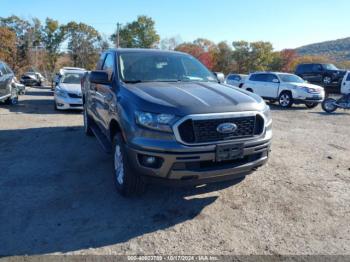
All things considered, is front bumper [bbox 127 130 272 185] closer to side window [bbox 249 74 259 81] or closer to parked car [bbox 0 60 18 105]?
parked car [bbox 0 60 18 105]

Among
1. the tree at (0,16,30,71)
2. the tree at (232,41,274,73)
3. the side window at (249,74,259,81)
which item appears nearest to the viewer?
the side window at (249,74,259,81)

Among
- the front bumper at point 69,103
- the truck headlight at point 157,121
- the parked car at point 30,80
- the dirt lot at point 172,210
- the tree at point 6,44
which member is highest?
the tree at point 6,44

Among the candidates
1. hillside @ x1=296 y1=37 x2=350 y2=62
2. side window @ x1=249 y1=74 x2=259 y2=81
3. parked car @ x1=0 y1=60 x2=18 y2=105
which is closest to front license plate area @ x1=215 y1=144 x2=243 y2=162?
parked car @ x1=0 y1=60 x2=18 y2=105

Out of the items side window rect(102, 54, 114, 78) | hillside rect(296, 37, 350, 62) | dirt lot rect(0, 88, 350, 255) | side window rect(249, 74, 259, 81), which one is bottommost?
dirt lot rect(0, 88, 350, 255)

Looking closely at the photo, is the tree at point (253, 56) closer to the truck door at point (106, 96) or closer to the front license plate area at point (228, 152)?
the truck door at point (106, 96)

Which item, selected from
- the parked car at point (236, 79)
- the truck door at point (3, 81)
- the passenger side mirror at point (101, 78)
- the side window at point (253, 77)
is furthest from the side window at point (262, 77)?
the passenger side mirror at point (101, 78)

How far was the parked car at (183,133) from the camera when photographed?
3.47 metres

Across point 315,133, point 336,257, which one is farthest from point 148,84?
point 315,133

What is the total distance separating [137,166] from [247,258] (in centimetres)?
152

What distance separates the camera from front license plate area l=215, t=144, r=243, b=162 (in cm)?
353

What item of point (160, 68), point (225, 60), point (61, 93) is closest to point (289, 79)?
point (61, 93)

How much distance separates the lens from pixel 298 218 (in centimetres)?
376

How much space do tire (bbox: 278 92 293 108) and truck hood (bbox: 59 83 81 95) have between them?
991 cm

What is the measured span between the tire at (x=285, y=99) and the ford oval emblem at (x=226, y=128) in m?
13.0
